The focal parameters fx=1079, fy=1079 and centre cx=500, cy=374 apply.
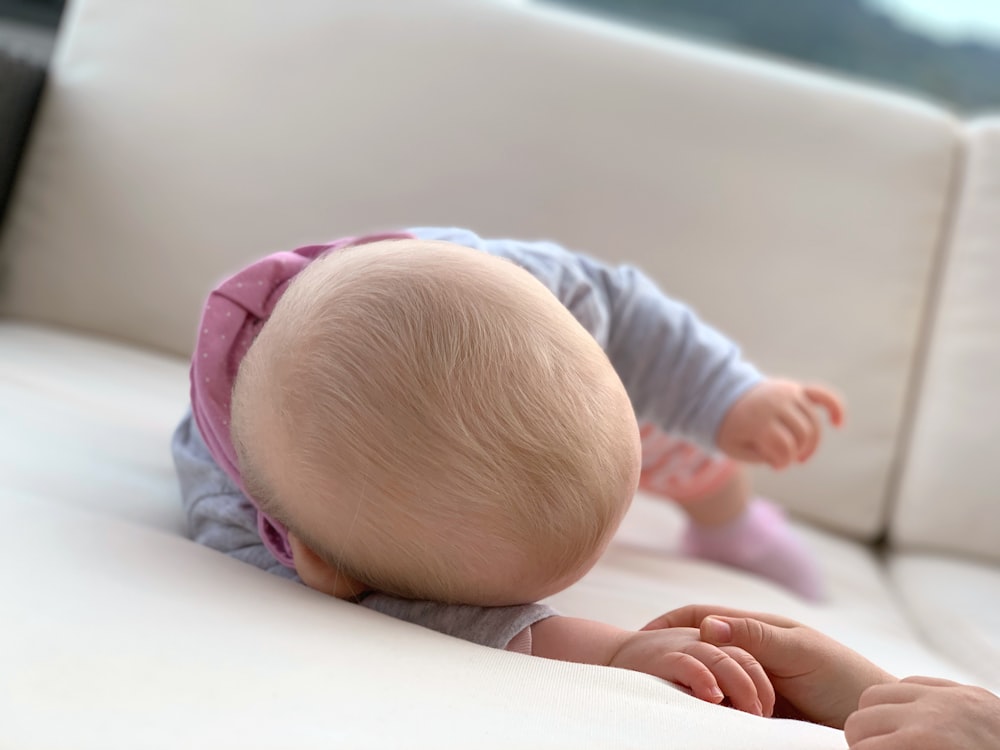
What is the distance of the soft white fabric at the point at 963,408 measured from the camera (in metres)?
1.25

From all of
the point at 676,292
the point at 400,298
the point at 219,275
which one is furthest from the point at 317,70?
the point at 400,298

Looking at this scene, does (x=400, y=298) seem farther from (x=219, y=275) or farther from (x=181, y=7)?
(x=181, y=7)

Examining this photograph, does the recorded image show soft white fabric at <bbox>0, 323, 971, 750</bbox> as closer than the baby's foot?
Yes

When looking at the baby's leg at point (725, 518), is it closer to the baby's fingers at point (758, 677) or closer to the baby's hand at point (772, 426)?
the baby's hand at point (772, 426)

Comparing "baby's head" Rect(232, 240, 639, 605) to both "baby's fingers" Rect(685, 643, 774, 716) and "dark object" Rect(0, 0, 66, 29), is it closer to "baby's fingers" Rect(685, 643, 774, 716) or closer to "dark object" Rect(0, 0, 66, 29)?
"baby's fingers" Rect(685, 643, 774, 716)

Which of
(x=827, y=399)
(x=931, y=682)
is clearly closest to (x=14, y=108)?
(x=827, y=399)

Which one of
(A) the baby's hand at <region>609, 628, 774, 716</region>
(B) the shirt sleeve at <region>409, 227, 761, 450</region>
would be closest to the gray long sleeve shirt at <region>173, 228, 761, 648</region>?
(B) the shirt sleeve at <region>409, 227, 761, 450</region>

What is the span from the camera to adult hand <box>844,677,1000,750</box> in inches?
19.1

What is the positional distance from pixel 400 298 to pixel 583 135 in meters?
0.73

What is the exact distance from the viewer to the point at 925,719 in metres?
0.50

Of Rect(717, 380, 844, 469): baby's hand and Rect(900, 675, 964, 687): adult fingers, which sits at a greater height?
Rect(900, 675, 964, 687): adult fingers

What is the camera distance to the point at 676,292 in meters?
1.30

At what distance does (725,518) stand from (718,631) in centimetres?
51

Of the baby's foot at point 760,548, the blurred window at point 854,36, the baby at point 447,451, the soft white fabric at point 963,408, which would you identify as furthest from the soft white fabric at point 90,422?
the blurred window at point 854,36
